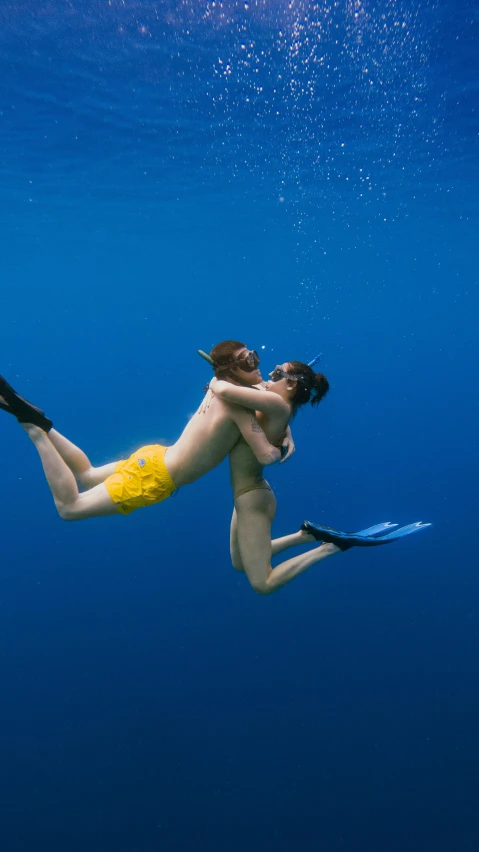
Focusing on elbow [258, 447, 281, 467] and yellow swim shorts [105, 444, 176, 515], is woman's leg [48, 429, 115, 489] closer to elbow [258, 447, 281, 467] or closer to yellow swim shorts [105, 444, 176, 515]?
yellow swim shorts [105, 444, 176, 515]

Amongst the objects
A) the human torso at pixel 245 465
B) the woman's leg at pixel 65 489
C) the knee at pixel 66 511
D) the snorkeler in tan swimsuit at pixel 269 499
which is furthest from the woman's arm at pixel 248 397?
the knee at pixel 66 511

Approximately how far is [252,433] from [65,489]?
71.4 inches

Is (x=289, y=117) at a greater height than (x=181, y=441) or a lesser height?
greater

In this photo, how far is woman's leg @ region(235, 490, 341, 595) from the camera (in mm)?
5906

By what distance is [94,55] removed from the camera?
10398 millimetres

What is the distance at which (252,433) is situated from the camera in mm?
5461

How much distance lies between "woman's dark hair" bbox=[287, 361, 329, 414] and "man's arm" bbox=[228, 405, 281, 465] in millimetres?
558

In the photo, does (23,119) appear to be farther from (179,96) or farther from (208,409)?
(208,409)

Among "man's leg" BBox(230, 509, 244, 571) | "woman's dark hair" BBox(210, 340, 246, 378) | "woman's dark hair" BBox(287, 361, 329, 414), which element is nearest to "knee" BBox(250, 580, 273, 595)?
→ "man's leg" BBox(230, 509, 244, 571)

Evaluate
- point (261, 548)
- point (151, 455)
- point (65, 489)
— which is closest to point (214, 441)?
point (151, 455)

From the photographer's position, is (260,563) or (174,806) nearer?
(260,563)

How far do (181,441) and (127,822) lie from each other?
801 cm

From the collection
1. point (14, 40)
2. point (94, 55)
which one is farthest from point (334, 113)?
point (14, 40)

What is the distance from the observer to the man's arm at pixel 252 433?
545cm
